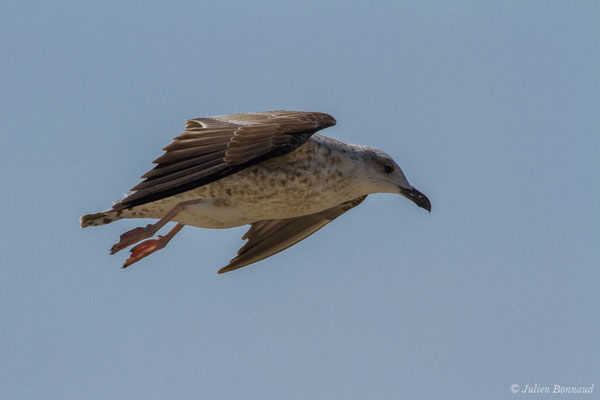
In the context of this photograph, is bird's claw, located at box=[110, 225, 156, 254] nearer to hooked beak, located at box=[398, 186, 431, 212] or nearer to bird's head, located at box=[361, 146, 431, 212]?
bird's head, located at box=[361, 146, 431, 212]

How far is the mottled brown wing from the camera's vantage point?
17.2 metres

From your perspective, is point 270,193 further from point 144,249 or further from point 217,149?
point 144,249

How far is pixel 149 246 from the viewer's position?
1652 centimetres

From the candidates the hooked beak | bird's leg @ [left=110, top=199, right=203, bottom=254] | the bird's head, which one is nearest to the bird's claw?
bird's leg @ [left=110, top=199, right=203, bottom=254]

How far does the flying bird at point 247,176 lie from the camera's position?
15.2m

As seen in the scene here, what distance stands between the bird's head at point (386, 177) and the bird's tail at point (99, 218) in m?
2.98

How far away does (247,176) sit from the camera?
15.8m

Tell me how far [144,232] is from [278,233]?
2.01 metres

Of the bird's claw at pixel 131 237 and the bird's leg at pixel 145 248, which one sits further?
the bird's leg at pixel 145 248

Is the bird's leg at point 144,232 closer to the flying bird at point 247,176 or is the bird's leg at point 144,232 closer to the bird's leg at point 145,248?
the flying bird at point 247,176

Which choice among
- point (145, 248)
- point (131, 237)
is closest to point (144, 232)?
point (131, 237)

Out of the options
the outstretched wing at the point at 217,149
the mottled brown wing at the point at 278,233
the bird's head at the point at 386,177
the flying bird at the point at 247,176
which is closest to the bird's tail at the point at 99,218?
the flying bird at the point at 247,176

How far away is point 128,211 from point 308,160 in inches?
84.1

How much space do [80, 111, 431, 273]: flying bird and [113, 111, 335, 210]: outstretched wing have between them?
11 mm
